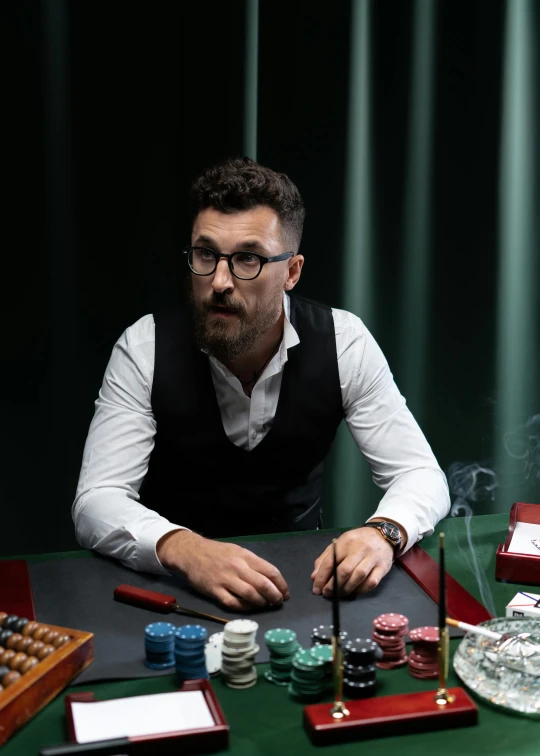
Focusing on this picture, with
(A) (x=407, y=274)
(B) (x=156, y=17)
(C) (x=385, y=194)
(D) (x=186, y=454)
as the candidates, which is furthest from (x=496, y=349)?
(B) (x=156, y=17)

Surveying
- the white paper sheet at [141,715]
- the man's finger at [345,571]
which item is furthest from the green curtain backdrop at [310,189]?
the white paper sheet at [141,715]

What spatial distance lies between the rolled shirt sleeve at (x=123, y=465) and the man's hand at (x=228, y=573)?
81 millimetres

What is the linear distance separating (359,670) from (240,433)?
3.85 feet

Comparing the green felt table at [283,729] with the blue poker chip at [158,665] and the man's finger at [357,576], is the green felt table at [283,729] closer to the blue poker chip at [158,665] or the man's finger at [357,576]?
the blue poker chip at [158,665]

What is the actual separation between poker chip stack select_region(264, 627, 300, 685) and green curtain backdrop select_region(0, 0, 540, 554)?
215 cm

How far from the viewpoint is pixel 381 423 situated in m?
2.54

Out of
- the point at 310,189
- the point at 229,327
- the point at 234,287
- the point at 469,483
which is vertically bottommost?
the point at 469,483

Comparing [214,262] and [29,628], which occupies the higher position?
[214,262]

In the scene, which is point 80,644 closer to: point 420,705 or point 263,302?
point 420,705

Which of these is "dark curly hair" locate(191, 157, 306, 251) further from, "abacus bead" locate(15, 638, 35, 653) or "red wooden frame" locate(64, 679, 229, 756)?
"red wooden frame" locate(64, 679, 229, 756)

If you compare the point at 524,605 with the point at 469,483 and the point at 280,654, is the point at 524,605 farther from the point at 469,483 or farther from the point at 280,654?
the point at 469,483

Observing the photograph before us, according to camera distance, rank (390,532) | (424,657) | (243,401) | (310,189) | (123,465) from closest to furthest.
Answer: (424,657), (390,532), (123,465), (243,401), (310,189)

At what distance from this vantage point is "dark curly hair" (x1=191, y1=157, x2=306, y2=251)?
2.36 m

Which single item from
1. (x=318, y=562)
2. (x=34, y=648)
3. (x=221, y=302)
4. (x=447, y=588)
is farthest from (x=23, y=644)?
(x=221, y=302)
